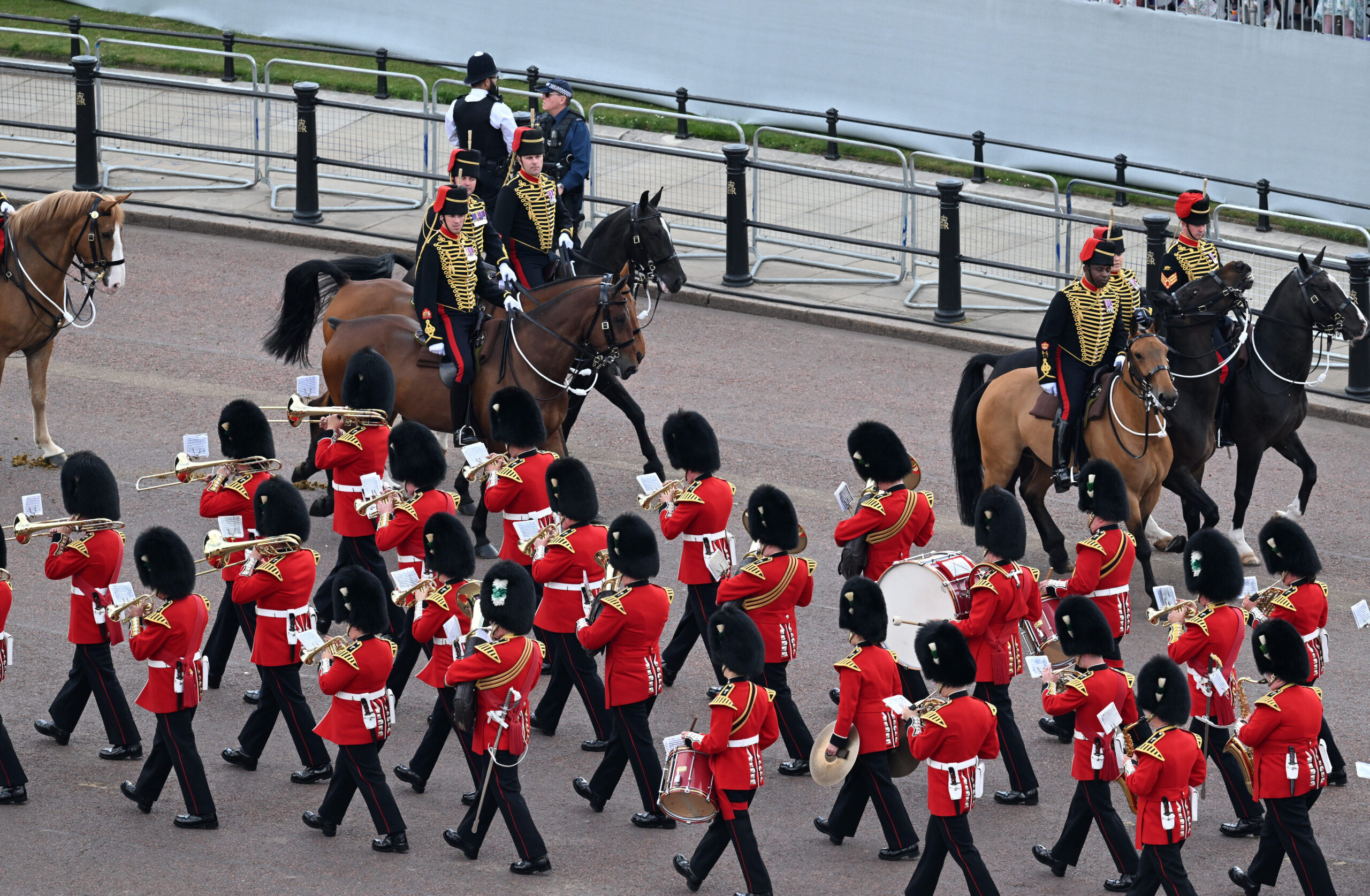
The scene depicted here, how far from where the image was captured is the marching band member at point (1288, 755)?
8211 mm

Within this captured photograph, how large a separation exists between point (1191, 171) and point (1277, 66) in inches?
50.4

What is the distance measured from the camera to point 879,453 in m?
10.0

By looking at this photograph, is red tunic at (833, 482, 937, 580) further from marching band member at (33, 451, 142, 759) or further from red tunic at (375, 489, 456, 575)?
marching band member at (33, 451, 142, 759)

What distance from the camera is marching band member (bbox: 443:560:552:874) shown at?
8430 millimetres

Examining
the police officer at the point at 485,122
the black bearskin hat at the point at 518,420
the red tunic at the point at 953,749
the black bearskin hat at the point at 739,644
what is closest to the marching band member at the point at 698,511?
the black bearskin hat at the point at 518,420

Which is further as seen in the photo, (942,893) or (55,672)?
(55,672)

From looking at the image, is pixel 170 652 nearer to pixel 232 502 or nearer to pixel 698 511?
pixel 232 502

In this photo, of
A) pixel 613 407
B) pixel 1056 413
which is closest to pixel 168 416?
pixel 613 407

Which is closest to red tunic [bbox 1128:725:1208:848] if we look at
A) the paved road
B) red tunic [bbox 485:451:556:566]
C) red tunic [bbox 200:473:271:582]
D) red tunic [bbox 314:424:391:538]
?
the paved road

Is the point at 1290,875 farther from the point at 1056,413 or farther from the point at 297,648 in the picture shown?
the point at 297,648

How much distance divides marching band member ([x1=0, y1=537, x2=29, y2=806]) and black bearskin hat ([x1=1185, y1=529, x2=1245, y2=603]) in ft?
18.0

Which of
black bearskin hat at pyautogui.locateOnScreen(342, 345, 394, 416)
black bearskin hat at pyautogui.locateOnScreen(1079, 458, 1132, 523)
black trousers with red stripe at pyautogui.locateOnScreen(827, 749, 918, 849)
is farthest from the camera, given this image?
black bearskin hat at pyautogui.locateOnScreen(342, 345, 394, 416)

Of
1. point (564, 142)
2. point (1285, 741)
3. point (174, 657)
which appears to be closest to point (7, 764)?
point (174, 657)

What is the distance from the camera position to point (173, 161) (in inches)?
763
